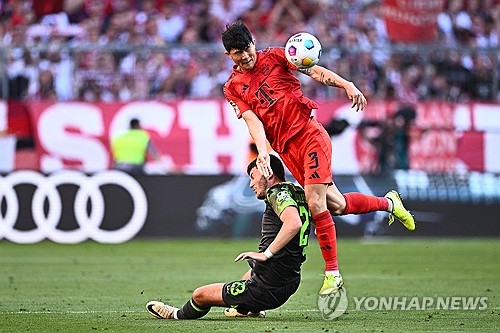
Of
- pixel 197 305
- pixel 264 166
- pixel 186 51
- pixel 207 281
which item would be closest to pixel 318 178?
pixel 264 166

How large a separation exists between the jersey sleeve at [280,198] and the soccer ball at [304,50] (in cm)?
165

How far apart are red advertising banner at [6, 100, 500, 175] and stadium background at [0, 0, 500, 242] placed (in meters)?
0.03

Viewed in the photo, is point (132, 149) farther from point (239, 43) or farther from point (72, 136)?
point (239, 43)

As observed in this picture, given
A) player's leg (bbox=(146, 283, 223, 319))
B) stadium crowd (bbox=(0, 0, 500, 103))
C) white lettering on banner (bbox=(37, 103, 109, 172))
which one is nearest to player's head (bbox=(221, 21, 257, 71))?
player's leg (bbox=(146, 283, 223, 319))

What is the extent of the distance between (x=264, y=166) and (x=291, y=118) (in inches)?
55.6

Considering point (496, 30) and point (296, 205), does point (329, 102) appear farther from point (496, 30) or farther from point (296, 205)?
point (296, 205)

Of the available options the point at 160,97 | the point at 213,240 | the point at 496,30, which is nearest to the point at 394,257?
the point at 213,240

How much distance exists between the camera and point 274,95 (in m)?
9.97

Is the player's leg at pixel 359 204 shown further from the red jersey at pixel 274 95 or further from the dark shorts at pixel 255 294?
the dark shorts at pixel 255 294

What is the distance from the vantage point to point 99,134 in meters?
21.6

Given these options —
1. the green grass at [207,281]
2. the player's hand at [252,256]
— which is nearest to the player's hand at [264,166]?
the player's hand at [252,256]

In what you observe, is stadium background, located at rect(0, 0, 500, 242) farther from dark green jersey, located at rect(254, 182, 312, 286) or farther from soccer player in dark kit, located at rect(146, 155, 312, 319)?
dark green jersey, located at rect(254, 182, 312, 286)

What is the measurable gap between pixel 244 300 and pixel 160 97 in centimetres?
1345

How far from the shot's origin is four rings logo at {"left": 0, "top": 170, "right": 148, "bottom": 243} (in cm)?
1938
